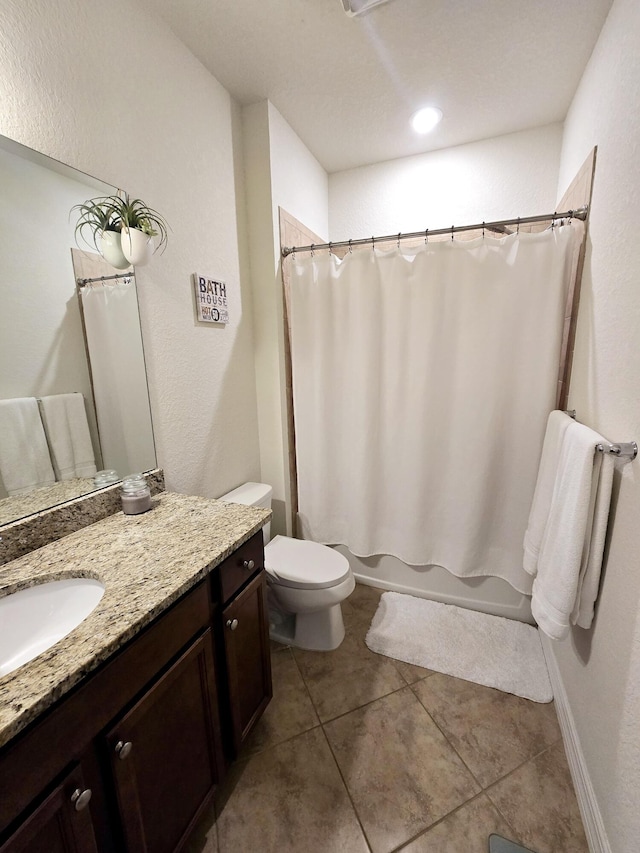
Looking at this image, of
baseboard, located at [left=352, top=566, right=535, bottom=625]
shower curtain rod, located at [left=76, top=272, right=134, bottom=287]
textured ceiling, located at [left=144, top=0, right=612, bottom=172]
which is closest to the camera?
shower curtain rod, located at [left=76, top=272, right=134, bottom=287]

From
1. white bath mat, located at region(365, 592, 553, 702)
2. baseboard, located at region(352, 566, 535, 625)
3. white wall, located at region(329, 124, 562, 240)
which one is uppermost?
white wall, located at region(329, 124, 562, 240)

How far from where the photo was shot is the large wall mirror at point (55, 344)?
93 centimetres

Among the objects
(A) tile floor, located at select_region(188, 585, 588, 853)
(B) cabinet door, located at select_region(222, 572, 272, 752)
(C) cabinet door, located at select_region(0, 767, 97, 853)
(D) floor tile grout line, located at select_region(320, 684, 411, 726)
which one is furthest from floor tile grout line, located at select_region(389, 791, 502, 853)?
(C) cabinet door, located at select_region(0, 767, 97, 853)

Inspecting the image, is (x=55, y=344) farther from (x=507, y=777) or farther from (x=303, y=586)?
(x=507, y=777)

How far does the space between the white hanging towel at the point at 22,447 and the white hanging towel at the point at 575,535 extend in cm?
160

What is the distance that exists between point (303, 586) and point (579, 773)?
1.08 meters

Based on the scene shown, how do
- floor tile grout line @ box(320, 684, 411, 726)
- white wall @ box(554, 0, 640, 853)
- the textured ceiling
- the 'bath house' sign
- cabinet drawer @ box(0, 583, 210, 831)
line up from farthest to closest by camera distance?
the 'bath house' sign → floor tile grout line @ box(320, 684, 411, 726) → the textured ceiling → white wall @ box(554, 0, 640, 853) → cabinet drawer @ box(0, 583, 210, 831)

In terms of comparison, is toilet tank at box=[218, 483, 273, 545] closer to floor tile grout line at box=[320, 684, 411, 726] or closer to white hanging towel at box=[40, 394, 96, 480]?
white hanging towel at box=[40, 394, 96, 480]

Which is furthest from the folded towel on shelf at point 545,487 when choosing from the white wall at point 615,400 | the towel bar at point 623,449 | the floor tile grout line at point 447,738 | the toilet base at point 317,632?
the toilet base at point 317,632

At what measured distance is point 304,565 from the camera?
161 cm

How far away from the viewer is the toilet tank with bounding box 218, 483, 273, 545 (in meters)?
1.70

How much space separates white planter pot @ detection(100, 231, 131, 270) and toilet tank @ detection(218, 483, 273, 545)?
1.06 m

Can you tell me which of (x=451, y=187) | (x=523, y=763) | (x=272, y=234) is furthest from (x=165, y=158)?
(x=523, y=763)

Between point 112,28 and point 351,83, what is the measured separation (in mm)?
954
